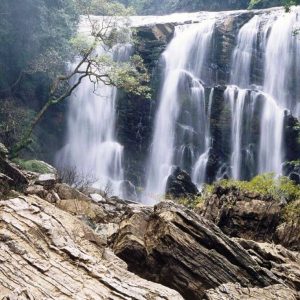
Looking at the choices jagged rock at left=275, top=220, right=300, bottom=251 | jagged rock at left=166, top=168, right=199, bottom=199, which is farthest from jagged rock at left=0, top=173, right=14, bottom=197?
jagged rock at left=166, top=168, right=199, bottom=199

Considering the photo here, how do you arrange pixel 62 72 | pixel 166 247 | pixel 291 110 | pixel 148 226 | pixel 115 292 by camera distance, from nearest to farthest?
pixel 115 292 < pixel 166 247 < pixel 148 226 < pixel 62 72 < pixel 291 110

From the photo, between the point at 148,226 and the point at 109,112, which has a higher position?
the point at 109,112

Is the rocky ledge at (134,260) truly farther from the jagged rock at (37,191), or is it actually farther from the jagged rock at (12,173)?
the jagged rock at (12,173)

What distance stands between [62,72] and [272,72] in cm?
1356

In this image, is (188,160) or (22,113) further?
(188,160)

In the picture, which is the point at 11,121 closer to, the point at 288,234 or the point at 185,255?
the point at 288,234

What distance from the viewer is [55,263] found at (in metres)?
5.53

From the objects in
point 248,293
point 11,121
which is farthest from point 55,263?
point 11,121

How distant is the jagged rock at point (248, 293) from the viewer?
6072 mm

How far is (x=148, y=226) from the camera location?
7.63 m

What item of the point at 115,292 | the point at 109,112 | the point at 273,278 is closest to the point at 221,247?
the point at 273,278

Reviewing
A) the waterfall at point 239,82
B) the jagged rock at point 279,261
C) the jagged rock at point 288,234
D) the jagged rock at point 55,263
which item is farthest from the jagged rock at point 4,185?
the waterfall at point 239,82

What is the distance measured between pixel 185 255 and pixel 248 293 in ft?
3.63

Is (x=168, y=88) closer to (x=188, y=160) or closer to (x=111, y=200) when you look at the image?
(x=188, y=160)
